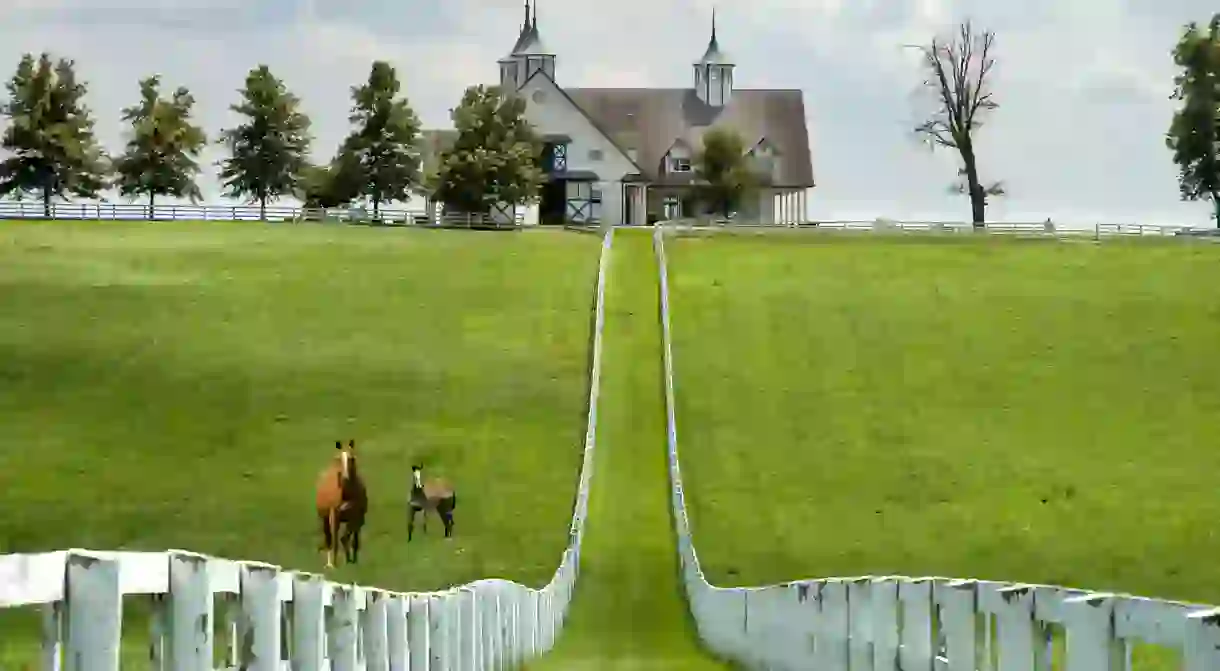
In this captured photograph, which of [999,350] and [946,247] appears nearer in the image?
[999,350]

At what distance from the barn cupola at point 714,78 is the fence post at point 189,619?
137 m

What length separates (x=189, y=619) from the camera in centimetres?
649

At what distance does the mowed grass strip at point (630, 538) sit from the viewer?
88.8 ft

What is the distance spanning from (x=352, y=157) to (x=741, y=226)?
2831cm

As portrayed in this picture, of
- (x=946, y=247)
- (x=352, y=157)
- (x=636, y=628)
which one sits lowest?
(x=636, y=628)

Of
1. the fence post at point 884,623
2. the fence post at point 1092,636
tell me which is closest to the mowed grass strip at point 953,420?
the fence post at point 884,623

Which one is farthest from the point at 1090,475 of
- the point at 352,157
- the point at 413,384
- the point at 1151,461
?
the point at 352,157

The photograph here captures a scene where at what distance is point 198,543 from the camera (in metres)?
37.2

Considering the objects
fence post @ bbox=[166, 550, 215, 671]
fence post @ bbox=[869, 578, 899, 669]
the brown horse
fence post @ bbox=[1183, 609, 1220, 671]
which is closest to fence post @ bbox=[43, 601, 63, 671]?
fence post @ bbox=[166, 550, 215, 671]

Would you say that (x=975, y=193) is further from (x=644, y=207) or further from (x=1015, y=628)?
(x=1015, y=628)

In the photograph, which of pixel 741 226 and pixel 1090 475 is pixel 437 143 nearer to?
pixel 741 226

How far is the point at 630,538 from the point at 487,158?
2864 inches

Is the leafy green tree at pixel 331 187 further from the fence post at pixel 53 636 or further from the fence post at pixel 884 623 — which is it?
the fence post at pixel 53 636

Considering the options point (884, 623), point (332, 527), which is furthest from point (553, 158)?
point (884, 623)
